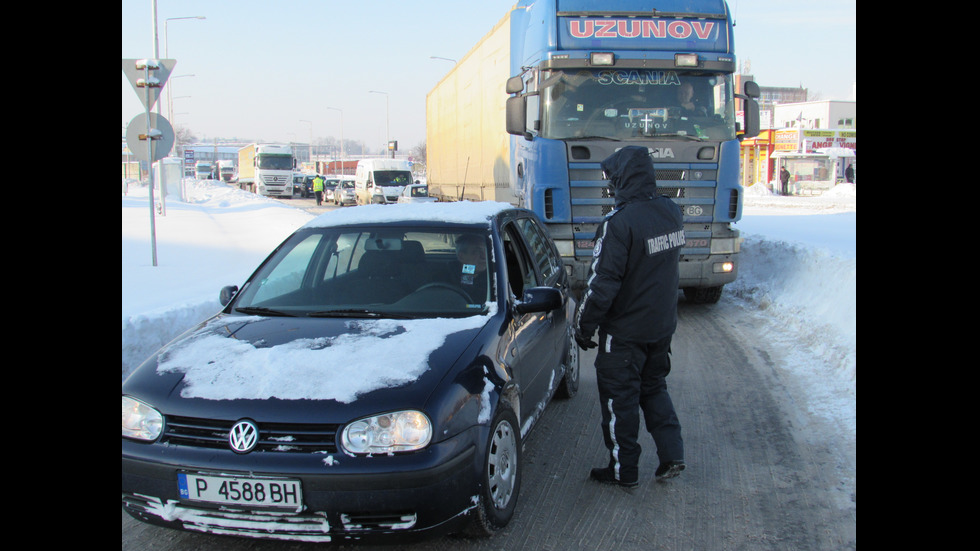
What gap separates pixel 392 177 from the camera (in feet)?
121

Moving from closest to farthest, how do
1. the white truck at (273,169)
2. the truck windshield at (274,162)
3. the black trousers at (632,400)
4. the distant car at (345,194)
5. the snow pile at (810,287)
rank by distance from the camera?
the black trousers at (632,400) → the snow pile at (810,287) → the distant car at (345,194) → the truck windshield at (274,162) → the white truck at (273,169)

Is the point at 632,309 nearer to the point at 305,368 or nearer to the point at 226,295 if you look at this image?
the point at 305,368

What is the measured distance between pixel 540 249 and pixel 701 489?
2.08m

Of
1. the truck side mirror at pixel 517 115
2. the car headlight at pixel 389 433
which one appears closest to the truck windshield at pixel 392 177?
the truck side mirror at pixel 517 115

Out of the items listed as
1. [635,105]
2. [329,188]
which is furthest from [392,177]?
[635,105]

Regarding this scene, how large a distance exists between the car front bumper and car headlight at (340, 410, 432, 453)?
4cm

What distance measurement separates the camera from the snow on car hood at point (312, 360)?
10.1ft

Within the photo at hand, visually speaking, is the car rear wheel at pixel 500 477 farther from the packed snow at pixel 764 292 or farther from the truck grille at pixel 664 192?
the truck grille at pixel 664 192

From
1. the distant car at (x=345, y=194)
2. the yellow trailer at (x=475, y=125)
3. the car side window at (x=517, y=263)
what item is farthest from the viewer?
the distant car at (x=345, y=194)

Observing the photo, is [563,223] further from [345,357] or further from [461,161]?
[461,161]

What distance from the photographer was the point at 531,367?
165 inches

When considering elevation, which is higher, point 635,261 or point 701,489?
point 635,261

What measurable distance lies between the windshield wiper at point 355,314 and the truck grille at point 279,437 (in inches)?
43.2
